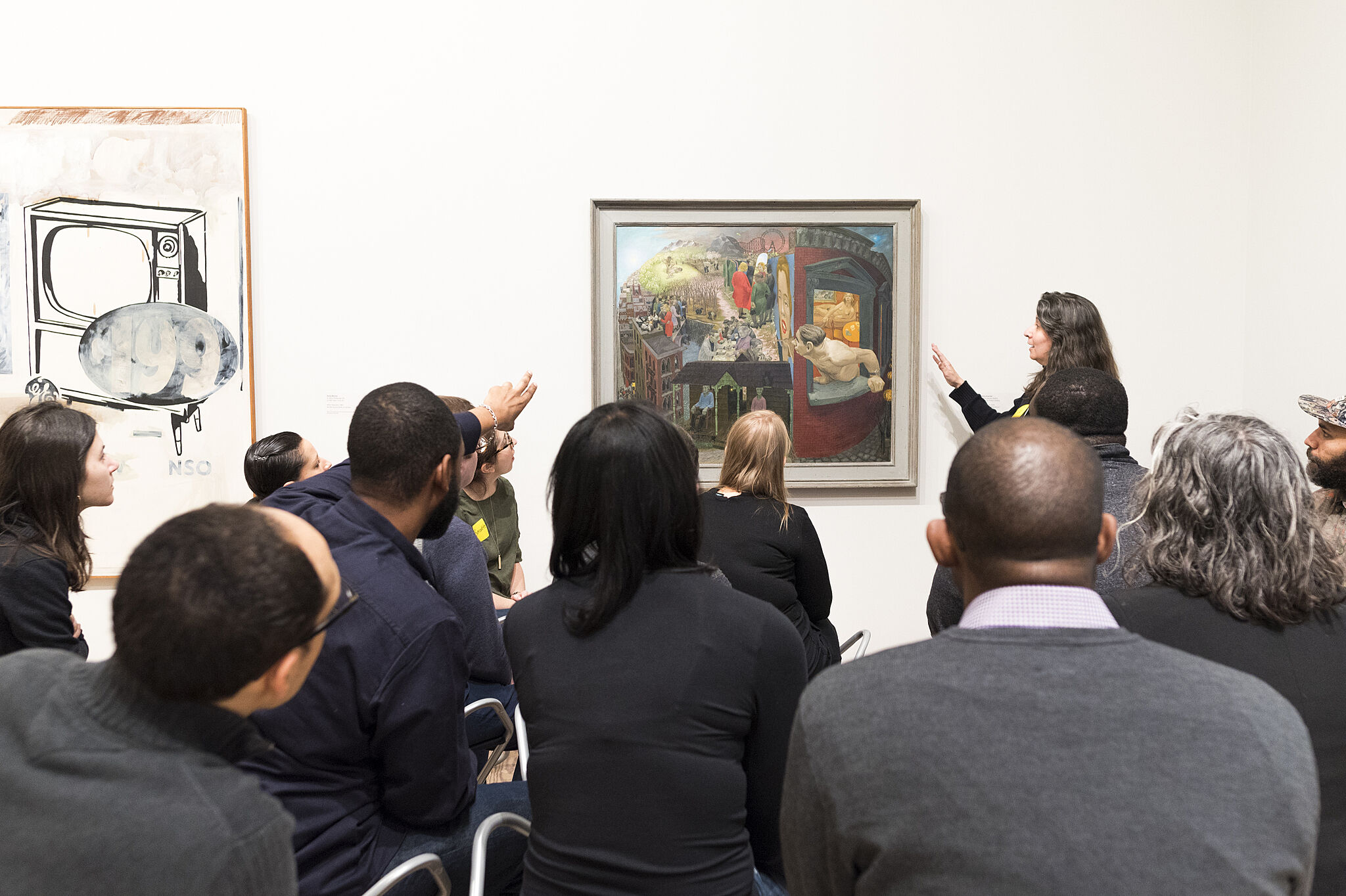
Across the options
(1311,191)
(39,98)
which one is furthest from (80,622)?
(1311,191)

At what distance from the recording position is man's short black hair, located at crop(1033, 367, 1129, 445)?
8.08 ft

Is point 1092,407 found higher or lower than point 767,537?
higher

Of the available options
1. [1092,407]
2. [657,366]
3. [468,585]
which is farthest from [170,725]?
[657,366]

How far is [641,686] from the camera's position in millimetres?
1499

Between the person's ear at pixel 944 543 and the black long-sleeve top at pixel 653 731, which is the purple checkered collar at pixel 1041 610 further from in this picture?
the black long-sleeve top at pixel 653 731

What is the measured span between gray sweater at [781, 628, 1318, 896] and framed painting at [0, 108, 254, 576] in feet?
12.3

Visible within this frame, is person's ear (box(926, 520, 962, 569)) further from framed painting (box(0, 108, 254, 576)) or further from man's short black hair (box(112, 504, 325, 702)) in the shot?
framed painting (box(0, 108, 254, 576))

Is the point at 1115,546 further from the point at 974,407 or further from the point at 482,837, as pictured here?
the point at 974,407

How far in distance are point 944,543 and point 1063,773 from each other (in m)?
0.36

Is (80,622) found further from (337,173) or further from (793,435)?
(793,435)

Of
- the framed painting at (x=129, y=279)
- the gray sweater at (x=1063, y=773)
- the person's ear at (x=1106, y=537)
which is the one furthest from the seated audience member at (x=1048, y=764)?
the framed painting at (x=129, y=279)

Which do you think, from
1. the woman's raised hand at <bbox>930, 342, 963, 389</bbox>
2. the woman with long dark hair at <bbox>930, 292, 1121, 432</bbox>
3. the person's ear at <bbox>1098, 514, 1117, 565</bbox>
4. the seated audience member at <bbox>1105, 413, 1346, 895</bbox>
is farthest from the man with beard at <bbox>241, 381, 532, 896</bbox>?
the woman's raised hand at <bbox>930, 342, 963, 389</bbox>

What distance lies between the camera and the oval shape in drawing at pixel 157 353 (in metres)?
4.02

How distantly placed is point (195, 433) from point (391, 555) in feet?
8.88
